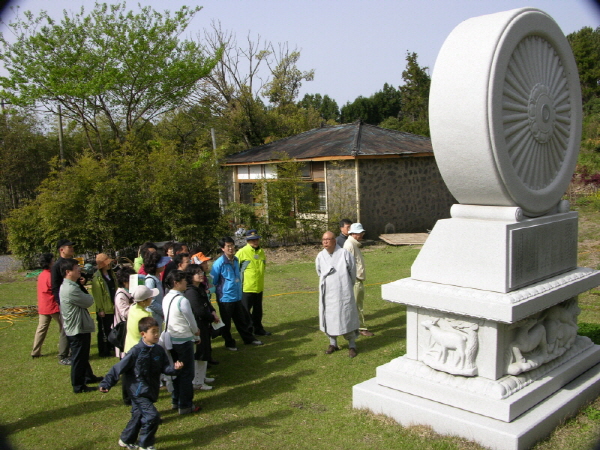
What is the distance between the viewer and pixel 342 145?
18.3 meters

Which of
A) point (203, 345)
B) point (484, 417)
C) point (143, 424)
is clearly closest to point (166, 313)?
point (203, 345)

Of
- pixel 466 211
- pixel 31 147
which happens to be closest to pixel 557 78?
pixel 466 211

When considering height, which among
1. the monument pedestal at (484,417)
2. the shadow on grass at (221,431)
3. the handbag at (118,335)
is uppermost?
the handbag at (118,335)

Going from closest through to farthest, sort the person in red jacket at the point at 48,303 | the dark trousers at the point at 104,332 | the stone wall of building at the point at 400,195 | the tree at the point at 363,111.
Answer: the person in red jacket at the point at 48,303
the dark trousers at the point at 104,332
the stone wall of building at the point at 400,195
the tree at the point at 363,111

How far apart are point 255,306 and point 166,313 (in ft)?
9.09

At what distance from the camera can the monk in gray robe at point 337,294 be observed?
659 cm

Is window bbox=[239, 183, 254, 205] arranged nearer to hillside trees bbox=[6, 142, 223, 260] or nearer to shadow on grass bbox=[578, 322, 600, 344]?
hillside trees bbox=[6, 142, 223, 260]

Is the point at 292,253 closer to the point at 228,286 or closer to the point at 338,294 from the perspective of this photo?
the point at 228,286

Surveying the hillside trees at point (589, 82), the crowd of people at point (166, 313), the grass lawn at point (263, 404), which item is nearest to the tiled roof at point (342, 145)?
the grass lawn at point (263, 404)

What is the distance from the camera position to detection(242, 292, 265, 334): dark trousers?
25.4 feet

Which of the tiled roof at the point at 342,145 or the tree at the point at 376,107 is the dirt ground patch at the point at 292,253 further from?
the tree at the point at 376,107

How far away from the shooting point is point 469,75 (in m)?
4.25

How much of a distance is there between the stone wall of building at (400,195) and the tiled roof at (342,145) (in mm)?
482

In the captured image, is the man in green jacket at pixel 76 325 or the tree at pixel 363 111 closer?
the man in green jacket at pixel 76 325
